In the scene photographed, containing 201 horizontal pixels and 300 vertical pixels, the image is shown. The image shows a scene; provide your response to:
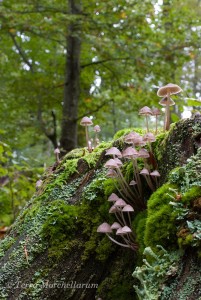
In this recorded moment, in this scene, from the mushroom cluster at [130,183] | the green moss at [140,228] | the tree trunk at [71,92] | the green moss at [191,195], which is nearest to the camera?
the green moss at [191,195]

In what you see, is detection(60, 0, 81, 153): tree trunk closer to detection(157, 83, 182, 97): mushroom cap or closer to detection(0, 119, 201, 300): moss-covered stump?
detection(0, 119, 201, 300): moss-covered stump

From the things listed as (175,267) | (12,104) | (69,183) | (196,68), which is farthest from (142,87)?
(196,68)

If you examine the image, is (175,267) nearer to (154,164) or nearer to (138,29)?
(154,164)

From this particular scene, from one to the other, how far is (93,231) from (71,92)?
6874 millimetres

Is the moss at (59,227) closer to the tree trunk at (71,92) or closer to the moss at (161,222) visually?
the moss at (161,222)

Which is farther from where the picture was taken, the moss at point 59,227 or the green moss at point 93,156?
the green moss at point 93,156

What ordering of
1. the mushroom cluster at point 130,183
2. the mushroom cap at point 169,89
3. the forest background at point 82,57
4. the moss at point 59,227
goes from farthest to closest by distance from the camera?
the forest background at point 82,57, the mushroom cap at point 169,89, the moss at point 59,227, the mushroom cluster at point 130,183

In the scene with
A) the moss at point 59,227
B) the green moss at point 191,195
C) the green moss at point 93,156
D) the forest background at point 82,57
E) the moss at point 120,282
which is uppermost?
the forest background at point 82,57

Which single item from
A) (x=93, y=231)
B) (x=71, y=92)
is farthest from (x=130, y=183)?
(x=71, y=92)

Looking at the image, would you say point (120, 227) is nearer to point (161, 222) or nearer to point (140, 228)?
point (140, 228)

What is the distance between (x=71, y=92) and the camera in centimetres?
914

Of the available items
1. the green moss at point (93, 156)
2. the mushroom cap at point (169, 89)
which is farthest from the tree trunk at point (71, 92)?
the mushroom cap at point (169, 89)

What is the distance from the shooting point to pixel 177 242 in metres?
1.87

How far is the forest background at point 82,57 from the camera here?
27.2ft
